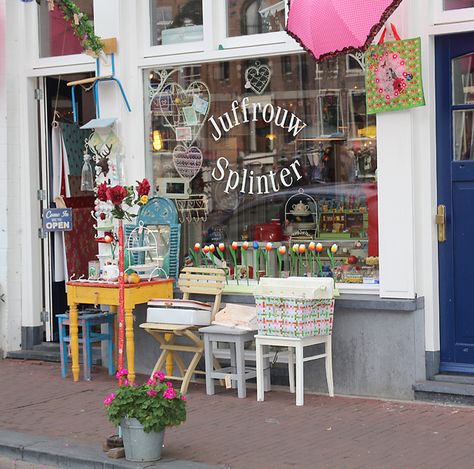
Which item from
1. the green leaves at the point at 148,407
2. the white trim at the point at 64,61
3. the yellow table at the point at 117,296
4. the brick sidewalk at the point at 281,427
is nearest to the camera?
the green leaves at the point at 148,407

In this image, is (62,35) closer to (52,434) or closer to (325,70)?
(325,70)

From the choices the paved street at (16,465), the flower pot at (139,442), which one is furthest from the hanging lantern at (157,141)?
the flower pot at (139,442)

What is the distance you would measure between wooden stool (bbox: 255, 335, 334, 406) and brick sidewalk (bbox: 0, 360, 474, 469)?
13 cm

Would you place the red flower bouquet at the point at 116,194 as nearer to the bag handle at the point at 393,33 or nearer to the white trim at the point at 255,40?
the white trim at the point at 255,40

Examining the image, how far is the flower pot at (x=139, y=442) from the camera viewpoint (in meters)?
6.46

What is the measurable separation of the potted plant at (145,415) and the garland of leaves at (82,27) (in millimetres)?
4172

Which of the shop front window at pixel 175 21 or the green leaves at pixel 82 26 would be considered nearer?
the green leaves at pixel 82 26

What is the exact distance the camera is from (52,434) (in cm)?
753

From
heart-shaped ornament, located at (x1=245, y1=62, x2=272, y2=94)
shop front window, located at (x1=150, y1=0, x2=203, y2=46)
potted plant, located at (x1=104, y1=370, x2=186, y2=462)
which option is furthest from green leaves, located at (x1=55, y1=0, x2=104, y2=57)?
potted plant, located at (x1=104, y1=370, x2=186, y2=462)

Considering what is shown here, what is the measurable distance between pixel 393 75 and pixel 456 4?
78 cm

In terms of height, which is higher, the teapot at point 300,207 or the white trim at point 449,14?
the white trim at point 449,14

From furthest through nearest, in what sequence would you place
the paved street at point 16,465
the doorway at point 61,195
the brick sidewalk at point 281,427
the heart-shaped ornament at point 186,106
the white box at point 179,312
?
the doorway at point 61,195, the heart-shaped ornament at point 186,106, the white box at point 179,312, the paved street at point 16,465, the brick sidewalk at point 281,427

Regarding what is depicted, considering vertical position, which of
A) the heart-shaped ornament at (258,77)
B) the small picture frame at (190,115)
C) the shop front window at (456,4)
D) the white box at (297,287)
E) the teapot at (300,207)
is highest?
the shop front window at (456,4)

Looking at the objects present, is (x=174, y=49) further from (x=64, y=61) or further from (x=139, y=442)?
(x=139, y=442)
